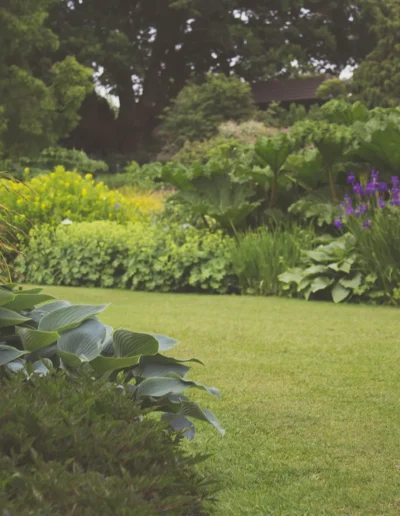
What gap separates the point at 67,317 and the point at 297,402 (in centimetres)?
149

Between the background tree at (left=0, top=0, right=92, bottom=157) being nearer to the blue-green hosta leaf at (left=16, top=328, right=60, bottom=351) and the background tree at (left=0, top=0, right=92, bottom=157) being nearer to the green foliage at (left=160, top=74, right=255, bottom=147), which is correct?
the green foliage at (left=160, top=74, right=255, bottom=147)

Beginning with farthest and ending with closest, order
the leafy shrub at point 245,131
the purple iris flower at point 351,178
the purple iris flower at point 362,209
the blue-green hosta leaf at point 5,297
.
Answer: the leafy shrub at point 245,131
the purple iris flower at point 351,178
the purple iris flower at point 362,209
the blue-green hosta leaf at point 5,297

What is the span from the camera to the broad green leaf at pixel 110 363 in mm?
2398

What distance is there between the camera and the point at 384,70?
24.4 metres

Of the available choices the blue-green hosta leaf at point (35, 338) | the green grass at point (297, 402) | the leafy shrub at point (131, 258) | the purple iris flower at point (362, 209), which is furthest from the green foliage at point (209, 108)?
the blue-green hosta leaf at point (35, 338)

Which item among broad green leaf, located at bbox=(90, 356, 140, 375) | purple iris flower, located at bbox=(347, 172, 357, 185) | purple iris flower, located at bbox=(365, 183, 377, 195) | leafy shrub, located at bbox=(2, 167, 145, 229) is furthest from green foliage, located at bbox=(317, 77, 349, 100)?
broad green leaf, located at bbox=(90, 356, 140, 375)

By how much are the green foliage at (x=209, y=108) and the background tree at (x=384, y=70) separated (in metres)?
3.68

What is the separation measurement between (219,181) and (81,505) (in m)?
8.00

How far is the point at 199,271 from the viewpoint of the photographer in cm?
868

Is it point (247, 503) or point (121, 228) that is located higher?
point (121, 228)

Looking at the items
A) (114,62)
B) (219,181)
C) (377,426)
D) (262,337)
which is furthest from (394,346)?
(114,62)

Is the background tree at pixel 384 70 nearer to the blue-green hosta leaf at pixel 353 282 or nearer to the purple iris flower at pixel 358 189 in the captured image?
the purple iris flower at pixel 358 189

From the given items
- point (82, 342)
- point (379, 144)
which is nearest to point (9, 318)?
point (82, 342)

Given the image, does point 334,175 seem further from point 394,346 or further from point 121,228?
point 394,346
